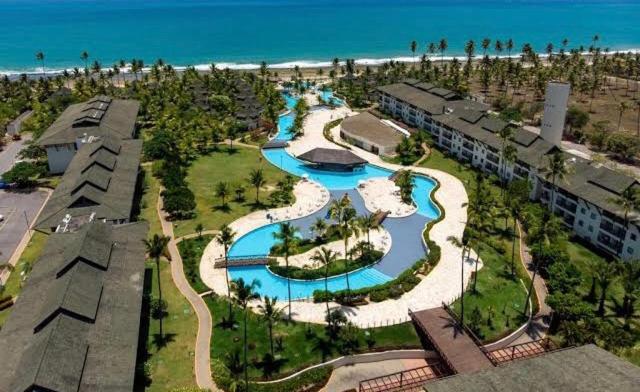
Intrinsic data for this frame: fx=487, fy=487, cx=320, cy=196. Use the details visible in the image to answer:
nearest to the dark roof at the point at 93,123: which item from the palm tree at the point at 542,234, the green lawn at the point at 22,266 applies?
the green lawn at the point at 22,266

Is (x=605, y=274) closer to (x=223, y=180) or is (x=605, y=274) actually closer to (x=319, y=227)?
(x=319, y=227)

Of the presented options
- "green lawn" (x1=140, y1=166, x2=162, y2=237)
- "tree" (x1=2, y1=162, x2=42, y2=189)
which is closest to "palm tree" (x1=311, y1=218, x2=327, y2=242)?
"green lawn" (x1=140, y1=166, x2=162, y2=237)

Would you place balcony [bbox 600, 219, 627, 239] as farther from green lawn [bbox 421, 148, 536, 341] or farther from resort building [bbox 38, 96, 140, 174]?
resort building [bbox 38, 96, 140, 174]

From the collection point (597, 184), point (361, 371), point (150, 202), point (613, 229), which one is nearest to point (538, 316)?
point (613, 229)

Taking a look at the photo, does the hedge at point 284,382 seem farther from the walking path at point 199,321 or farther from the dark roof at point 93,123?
the dark roof at point 93,123

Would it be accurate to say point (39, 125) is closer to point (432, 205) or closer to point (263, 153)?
point (263, 153)

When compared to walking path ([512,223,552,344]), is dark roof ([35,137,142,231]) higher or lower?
higher
